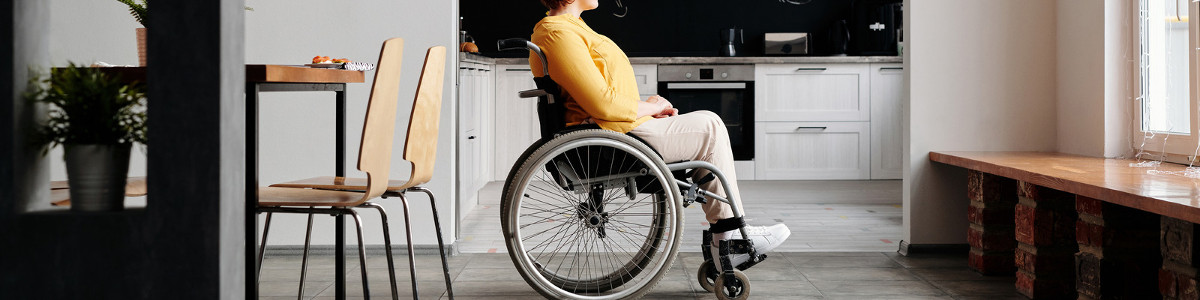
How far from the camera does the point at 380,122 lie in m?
1.88

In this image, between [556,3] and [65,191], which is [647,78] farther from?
[65,191]

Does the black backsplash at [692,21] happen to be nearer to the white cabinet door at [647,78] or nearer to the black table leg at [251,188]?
the white cabinet door at [647,78]

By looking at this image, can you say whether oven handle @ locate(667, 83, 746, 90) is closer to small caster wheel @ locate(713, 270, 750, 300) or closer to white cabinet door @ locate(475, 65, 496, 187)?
white cabinet door @ locate(475, 65, 496, 187)

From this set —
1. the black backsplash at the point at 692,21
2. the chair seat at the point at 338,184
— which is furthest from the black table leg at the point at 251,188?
the black backsplash at the point at 692,21

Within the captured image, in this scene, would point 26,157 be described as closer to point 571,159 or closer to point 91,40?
point 571,159

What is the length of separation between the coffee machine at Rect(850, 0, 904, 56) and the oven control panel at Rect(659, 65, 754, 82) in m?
0.83

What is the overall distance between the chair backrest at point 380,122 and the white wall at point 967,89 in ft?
6.06

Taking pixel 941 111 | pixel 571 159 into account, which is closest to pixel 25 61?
pixel 571 159

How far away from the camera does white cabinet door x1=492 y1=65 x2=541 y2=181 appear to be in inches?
230

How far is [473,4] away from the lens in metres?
6.55

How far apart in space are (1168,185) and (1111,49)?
953 mm

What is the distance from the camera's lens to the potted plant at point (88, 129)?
4.42 feet

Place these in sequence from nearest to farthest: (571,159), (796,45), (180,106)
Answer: (180,106) < (571,159) < (796,45)

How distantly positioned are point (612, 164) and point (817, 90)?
3879 millimetres
